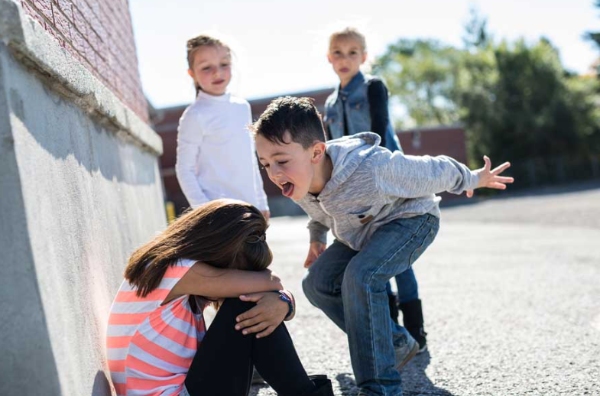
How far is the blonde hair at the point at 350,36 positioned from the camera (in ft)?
15.3

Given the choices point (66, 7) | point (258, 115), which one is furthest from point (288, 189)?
point (258, 115)

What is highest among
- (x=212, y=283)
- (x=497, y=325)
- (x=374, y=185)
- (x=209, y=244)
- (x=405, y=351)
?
(x=374, y=185)

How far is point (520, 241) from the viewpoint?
36.1ft

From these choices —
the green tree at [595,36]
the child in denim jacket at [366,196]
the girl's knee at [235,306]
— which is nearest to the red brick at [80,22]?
the child in denim jacket at [366,196]

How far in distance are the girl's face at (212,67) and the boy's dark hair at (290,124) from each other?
1221mm

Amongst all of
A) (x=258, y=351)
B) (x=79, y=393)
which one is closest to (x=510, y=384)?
(x=258, y=351)

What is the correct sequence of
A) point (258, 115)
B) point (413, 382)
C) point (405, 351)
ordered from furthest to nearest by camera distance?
point (258, 115)
point (413, 382)
point (405, 351)

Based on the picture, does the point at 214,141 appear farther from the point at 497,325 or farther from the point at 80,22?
the point at 497,325

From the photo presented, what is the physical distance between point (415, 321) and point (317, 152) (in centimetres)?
158

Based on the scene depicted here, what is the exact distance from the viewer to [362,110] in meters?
4.52

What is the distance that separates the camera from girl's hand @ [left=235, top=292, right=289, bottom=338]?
8.90 feet

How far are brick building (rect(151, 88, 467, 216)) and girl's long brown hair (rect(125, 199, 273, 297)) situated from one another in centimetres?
2416

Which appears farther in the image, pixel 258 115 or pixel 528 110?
pixel 528 110

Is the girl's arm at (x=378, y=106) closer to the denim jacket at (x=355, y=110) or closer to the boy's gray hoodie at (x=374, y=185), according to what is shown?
the denim jacket at (x=355, y=110)
